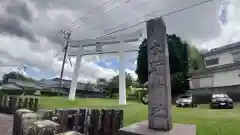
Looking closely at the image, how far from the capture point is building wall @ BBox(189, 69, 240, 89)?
21484 mm

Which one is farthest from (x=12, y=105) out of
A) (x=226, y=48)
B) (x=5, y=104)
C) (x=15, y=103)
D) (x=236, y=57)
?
(x=226, y=48)

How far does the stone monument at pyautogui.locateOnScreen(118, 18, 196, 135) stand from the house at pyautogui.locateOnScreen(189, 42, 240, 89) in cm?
2054

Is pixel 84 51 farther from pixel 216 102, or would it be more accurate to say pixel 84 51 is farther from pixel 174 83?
pixel 216 102

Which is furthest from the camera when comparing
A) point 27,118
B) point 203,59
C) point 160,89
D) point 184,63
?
point 203,59

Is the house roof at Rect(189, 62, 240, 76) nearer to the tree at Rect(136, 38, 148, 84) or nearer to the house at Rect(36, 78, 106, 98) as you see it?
the tree at Rect(136, 38, 148, 84)

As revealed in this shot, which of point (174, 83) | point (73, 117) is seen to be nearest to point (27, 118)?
point (73, 117)

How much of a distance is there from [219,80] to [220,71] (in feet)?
3.43

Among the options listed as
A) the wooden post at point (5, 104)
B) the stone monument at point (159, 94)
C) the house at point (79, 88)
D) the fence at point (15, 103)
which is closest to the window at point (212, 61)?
the fence at point (15, 103)

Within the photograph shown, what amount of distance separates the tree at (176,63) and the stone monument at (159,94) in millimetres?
20476

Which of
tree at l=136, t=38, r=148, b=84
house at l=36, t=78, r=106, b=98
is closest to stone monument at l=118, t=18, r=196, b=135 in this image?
tree at l=136, t=38, r=148, b=84

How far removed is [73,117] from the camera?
5.66 metres

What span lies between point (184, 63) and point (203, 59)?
476 centimetres

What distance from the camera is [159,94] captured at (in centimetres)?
348

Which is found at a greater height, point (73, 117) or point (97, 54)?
point (97, 54)
